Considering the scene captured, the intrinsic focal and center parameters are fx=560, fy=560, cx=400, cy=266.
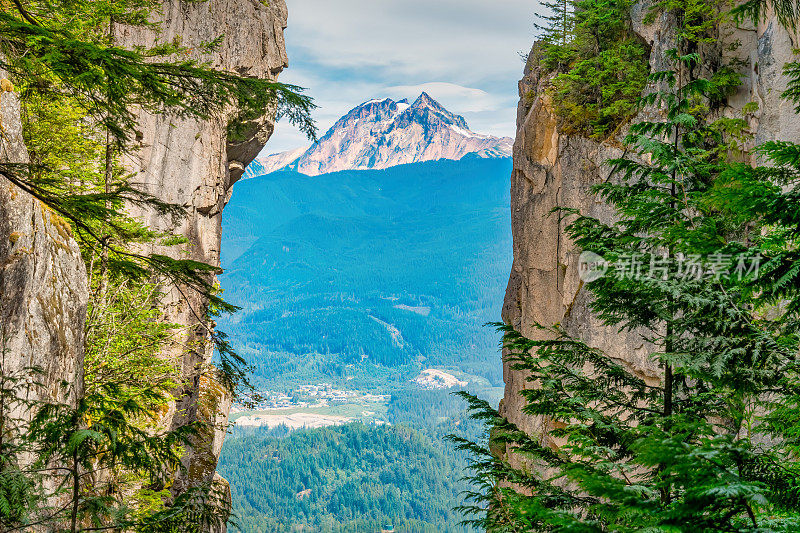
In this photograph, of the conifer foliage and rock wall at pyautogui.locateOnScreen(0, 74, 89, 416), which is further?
rock wall at pyautogui.locateOnScreen(0, 74, 89, 416)

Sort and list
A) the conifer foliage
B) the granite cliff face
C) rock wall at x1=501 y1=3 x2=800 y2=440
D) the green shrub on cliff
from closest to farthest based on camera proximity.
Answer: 1. the conifer foliage
2. the granite cliff face
3. rock wall at x1=501 y1=3 x2=800 y2=440
4. the green shrub on cliff

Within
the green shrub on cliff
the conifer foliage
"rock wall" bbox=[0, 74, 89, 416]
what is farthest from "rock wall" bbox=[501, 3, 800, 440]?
"rock wall" bbox=[0, 74, 89, 416]

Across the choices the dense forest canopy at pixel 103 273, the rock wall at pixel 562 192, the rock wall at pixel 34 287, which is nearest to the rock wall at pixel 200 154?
the dense forest canopy at pixel 103 273

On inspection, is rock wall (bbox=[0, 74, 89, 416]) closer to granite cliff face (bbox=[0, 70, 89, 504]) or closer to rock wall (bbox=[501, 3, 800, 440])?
granite cliff face (bbox=[0, 70, 89, 504])

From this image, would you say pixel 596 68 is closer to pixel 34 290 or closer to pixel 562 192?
pixel 562 192

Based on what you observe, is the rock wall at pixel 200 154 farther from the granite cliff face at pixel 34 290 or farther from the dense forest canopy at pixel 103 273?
the granite cliff face at pixel 34 290

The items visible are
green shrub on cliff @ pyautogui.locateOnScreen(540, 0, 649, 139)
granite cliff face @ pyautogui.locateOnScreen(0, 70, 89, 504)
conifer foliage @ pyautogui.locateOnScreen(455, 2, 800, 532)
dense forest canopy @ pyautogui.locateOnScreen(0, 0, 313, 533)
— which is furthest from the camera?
green shrub on cliff @ pyautogui.locateOnScreen(540, 0, 649, 139)

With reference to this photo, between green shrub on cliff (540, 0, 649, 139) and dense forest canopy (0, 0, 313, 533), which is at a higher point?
green shrub on cliff (540, 0, 649, 139)
